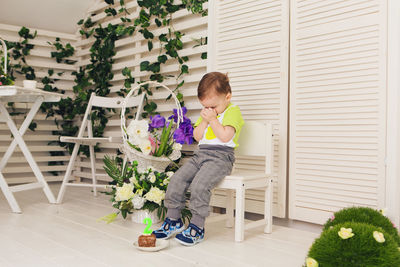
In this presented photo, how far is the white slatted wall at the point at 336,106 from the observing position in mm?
2014

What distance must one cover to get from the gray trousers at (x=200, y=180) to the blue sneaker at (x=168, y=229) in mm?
32

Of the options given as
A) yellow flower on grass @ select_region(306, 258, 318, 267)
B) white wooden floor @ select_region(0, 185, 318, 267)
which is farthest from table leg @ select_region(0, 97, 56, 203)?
yellow flower on grass @ select_region(306, 258, 318, 267)

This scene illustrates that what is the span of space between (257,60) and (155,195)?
104 centimetres

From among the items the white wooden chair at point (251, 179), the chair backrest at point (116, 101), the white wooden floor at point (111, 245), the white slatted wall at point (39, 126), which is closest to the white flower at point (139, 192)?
the white wooden floor at point (111, 245)

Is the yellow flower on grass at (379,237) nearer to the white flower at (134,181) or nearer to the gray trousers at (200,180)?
the gray trousers at (200,180)

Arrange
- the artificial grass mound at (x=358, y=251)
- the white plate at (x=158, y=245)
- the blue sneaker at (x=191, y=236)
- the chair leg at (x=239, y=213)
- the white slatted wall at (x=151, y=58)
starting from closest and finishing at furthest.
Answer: the artificial grass mound at (x=358, y=251)
the white plate at (x=158, y=245)
the blue sneaker at (x=191, y=236)
the chair leg at (x=239, y=213)
the white slatted wall at (x=151, y=58)

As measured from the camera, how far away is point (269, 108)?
96.3 inches

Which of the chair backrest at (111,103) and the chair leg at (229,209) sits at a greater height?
the chair backrest at (111,103)

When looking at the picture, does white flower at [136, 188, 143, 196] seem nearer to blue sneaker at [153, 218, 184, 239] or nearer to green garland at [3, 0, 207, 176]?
blue sneaker at [153, 218, 184, 239]

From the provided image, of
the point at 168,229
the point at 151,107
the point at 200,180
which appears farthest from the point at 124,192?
the point at 151,107

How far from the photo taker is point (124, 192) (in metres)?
2.30

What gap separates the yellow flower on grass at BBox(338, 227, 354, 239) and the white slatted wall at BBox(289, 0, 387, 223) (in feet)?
2.86

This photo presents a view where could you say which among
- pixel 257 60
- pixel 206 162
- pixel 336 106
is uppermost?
pixel 257 60

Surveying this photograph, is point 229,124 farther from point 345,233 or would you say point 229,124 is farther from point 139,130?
point 345,233
